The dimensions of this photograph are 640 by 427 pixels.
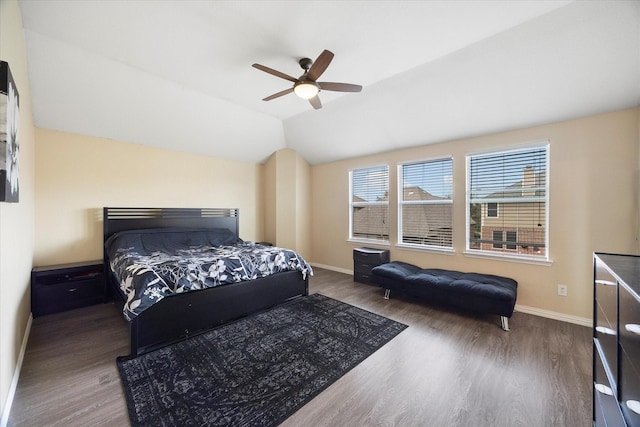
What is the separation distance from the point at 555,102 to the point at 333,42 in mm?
2491

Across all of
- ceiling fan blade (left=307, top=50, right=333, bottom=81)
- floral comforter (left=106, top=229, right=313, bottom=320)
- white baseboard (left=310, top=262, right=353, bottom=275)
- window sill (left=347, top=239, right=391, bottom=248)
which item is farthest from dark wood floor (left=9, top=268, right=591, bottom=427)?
ceiling fan blade (left=307, top=50, right=333, bottom=81)

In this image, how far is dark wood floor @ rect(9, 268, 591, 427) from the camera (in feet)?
5.24

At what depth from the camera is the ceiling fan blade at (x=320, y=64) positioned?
202cm

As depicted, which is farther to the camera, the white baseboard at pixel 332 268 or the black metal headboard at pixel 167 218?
the white baseboard at pixel 332 268

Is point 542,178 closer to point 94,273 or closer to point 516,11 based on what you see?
point 516,11

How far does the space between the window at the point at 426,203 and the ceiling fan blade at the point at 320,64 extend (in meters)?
2.58

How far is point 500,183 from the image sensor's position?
346 centimetres

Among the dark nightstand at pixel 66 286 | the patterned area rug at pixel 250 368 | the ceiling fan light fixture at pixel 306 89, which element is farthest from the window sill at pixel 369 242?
the dark nightstand at pixel 66 286

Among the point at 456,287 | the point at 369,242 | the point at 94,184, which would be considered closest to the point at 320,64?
the point at 456,287

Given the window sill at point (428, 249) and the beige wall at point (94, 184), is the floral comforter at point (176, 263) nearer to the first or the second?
the beige wall at point (94, 184)

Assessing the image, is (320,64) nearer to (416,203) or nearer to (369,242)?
(416,203)

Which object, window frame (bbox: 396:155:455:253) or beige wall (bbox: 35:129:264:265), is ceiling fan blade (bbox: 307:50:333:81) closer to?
window frame (bbox: 396:155:455:253)

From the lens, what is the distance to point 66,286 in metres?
3.18

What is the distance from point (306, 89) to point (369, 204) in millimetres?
2856
